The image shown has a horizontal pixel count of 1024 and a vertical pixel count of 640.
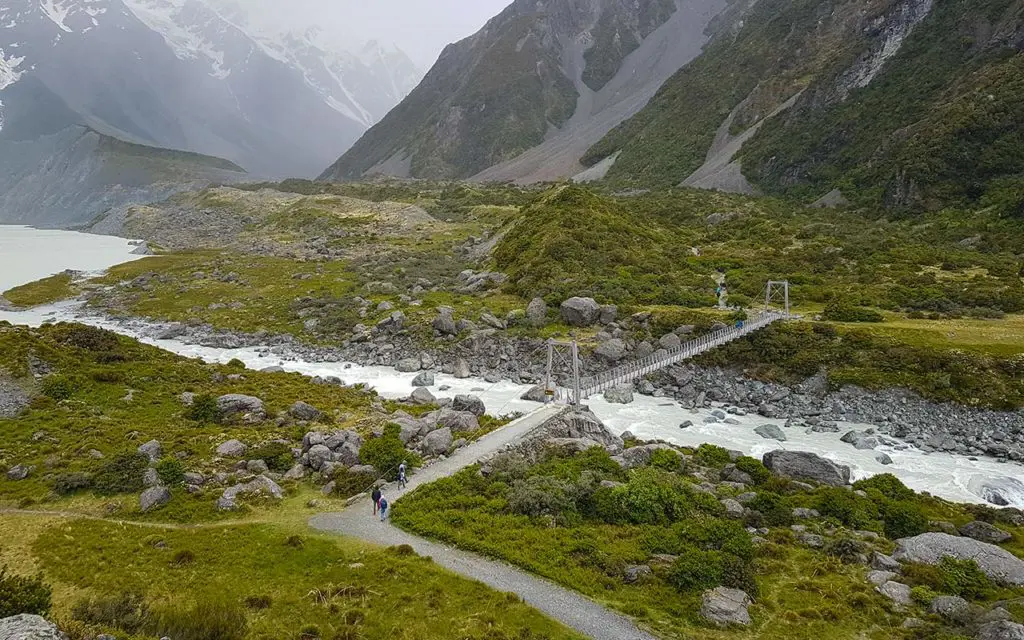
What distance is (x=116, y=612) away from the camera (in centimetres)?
1477

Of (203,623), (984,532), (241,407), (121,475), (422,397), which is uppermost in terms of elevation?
(241,407)

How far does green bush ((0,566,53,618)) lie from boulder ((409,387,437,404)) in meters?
26.0

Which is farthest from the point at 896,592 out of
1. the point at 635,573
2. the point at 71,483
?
the point at 71,483

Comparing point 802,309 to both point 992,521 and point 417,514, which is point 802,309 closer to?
point 992,521

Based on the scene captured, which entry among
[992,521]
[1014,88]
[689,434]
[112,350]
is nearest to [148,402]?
[112,350]

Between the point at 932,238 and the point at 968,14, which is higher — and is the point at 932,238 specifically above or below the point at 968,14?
below

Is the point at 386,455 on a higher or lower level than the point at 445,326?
lower

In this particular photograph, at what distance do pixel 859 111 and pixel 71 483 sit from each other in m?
146

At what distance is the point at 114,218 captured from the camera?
192125mm

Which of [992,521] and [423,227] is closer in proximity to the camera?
[992,521]

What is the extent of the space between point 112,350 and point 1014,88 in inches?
5060

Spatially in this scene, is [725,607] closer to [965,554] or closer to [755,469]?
[965,554]

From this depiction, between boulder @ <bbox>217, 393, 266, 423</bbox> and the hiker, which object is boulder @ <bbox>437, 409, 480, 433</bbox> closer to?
the hiker

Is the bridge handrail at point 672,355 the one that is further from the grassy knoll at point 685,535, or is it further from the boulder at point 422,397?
the grassy knoll at point 685,535
